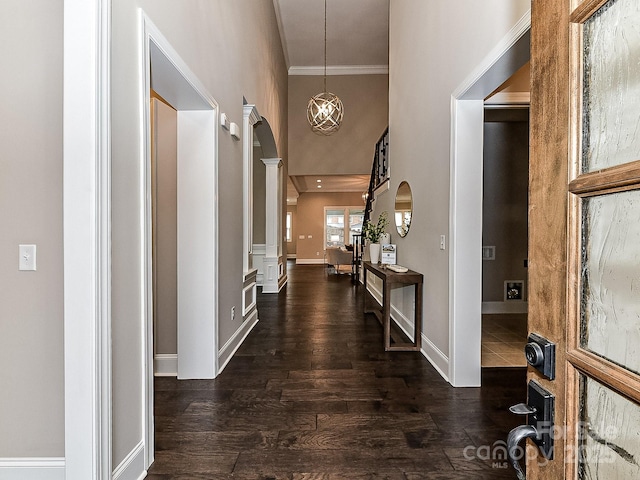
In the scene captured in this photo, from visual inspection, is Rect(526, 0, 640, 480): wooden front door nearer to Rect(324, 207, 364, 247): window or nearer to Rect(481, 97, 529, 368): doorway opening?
Rect(481, 97, 529, 368): doorway opening

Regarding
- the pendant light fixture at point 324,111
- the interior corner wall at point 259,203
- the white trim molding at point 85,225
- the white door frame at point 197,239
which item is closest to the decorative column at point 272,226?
the pendant light fixture at point 324,111

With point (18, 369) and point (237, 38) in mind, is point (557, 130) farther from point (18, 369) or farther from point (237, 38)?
point (237, 38)

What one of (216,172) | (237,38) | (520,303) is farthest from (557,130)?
(520,303)

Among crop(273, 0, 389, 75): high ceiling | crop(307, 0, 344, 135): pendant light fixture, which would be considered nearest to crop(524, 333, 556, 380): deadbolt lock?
crop(307, 0, 344, 135): pendant light fixture

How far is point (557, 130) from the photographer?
69cm

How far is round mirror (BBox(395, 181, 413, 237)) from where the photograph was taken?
4.12 meters

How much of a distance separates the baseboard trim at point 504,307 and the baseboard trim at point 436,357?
234cm

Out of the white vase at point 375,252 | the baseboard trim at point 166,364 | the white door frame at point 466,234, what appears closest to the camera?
the white door frame at point 466,234

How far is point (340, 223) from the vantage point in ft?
52.0

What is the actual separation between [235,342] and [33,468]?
2146mm

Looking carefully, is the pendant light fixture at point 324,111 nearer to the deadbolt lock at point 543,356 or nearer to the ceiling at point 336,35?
the ceiling at point 336,35

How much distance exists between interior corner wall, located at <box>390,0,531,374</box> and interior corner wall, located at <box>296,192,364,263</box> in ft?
36.4

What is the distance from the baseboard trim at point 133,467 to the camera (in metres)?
1.68

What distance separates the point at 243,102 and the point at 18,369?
3233 millimetres
